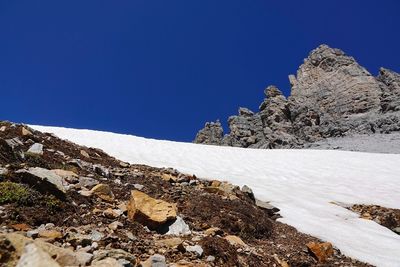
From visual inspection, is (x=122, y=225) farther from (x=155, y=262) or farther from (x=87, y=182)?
(x=87, y=182)

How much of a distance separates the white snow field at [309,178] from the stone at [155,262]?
6.52m

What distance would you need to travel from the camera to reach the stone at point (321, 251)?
10389 mm

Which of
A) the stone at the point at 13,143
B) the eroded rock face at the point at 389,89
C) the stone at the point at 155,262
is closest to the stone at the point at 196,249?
the stone at the point at 155,262

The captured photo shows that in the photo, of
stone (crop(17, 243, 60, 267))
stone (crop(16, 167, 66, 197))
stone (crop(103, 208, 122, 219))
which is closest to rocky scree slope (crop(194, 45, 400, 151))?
stone (crop(103, 208, 122, 219))

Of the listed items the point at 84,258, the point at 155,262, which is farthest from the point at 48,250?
the point at 155,262

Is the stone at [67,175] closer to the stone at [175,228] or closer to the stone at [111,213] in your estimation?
the stone at [111,213]

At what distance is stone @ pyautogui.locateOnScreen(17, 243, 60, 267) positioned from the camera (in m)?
4.80

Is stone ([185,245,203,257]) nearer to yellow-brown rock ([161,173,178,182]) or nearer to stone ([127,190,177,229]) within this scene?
stone ([127,190,177,229])

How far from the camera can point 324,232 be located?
13.0 meters

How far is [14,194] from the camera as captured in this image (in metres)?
8.59

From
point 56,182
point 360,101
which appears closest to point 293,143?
point 360,101

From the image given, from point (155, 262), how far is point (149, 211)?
2483mm

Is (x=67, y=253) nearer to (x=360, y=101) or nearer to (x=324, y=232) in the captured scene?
(x=324, y=232)

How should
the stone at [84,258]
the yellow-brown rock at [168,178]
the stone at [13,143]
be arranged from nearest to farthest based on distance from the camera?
the stone at [84,258] < the stone at [13,143] < the yellow-brown rock at [168,178]
